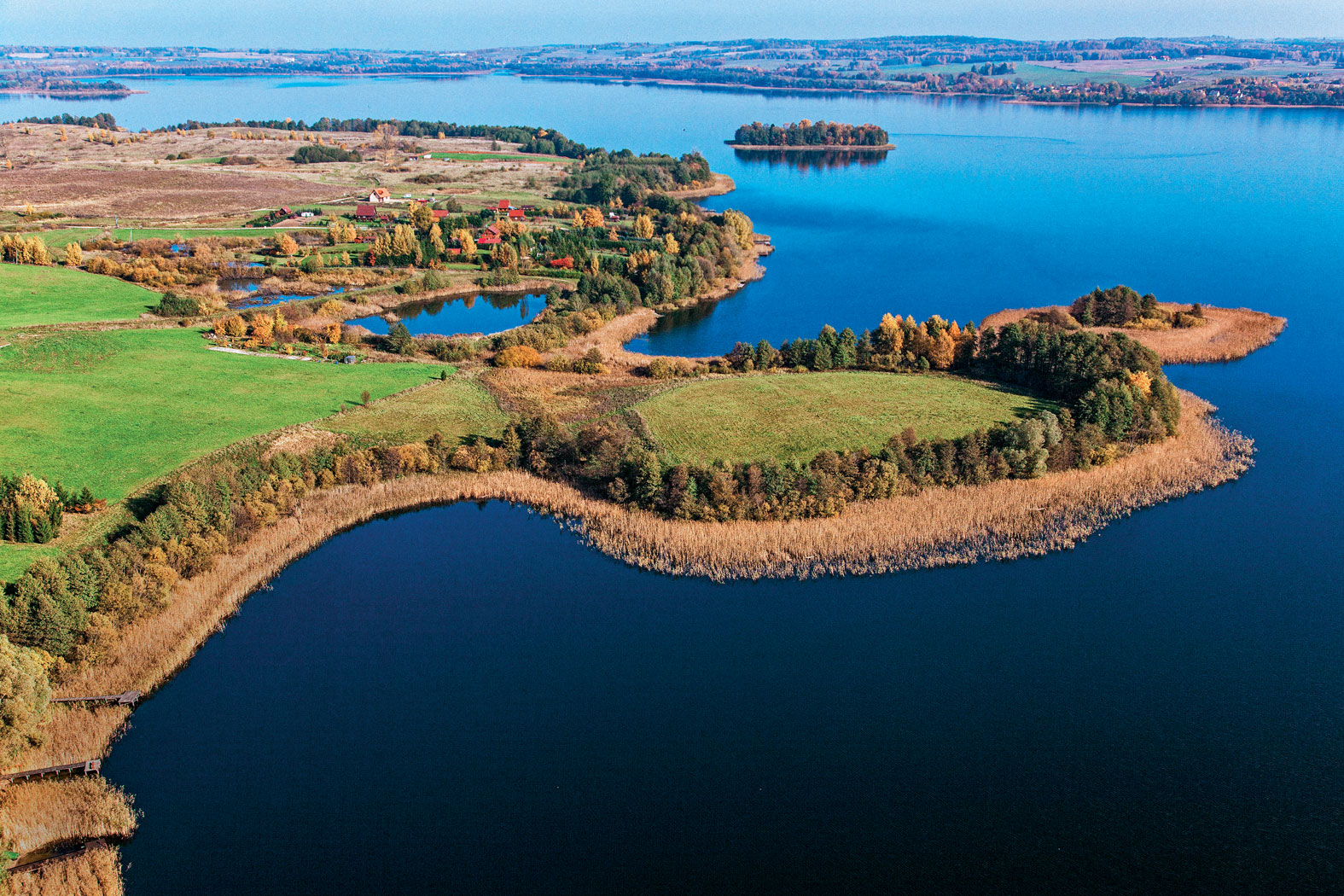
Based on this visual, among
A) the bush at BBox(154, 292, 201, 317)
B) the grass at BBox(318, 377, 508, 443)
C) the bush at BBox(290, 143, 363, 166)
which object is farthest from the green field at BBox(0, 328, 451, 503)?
the bush at BBox(290, 143, 363, 166)

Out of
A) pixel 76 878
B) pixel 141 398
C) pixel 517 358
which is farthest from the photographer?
pixel 517 358

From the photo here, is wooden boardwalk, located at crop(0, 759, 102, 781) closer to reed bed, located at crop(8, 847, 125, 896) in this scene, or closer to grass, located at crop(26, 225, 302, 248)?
reed bed, located at crop(8, 847, 125, 896)

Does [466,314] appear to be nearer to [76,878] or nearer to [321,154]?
[76,878]

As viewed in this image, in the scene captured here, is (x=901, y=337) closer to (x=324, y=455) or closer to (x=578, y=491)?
(x=578, y=491)

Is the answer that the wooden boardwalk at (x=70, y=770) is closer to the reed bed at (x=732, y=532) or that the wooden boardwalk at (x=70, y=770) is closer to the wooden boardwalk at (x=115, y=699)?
the reed bed at (x=732, y=532)

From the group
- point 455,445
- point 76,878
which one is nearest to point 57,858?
point 76,878

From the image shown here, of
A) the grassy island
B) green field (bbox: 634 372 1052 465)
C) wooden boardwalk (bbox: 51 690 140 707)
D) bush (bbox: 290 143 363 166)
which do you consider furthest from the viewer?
bush (bbox: 290 143 363 166)
